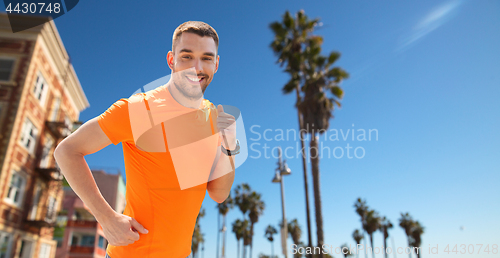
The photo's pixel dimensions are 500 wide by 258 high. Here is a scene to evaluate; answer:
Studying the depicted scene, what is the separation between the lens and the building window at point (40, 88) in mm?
17766

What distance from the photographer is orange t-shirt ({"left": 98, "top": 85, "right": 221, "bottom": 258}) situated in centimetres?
127

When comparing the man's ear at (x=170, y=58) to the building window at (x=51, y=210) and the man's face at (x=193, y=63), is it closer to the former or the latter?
the man's face at (x=193, y=63)

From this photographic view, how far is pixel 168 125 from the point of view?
53.7 inches

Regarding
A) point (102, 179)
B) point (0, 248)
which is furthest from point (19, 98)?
point (102, 179)

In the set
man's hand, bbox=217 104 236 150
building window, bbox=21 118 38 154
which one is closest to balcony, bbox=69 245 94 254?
building window, bbox=21 118 38 154

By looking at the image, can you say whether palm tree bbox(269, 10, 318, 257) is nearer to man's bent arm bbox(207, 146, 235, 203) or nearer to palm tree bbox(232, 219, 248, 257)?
man's bent arm bbox(207, 146, 235, 203)

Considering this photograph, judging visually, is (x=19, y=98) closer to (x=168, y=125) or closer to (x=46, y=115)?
(x=46, y=115)

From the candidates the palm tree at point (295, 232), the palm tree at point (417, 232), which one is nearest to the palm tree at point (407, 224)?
the palm tree at point (417, 232)

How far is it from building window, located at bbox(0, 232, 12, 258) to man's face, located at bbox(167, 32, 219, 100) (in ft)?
61.0

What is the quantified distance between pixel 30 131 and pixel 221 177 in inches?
804

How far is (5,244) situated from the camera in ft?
50.5

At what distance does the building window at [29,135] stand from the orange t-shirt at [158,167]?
19224mm

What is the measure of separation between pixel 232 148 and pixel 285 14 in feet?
66.2

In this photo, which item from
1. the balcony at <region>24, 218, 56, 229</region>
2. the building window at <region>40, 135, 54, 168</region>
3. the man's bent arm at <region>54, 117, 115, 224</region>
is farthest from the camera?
the building window at <region>40, 135, 54, 168</region>
